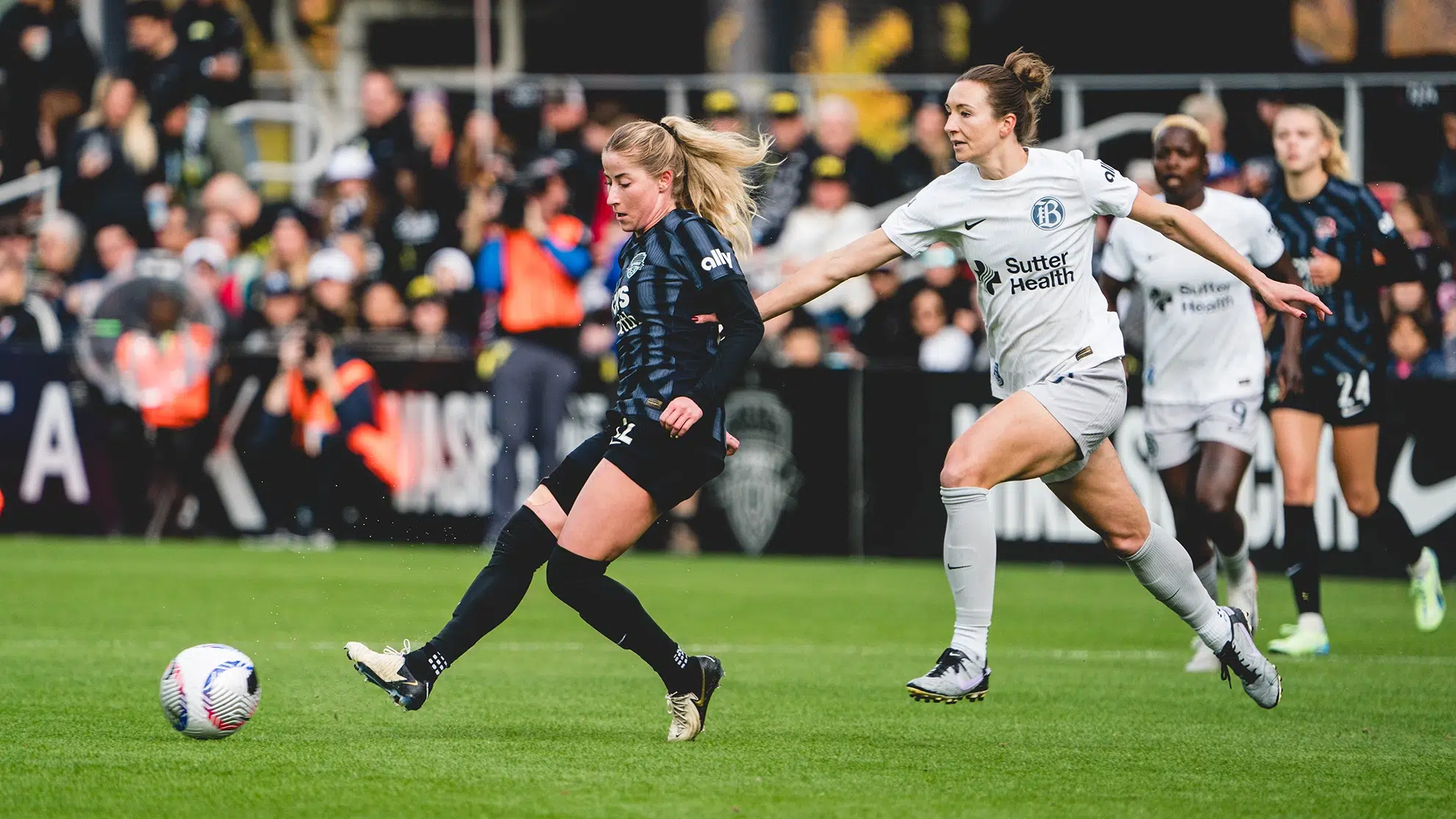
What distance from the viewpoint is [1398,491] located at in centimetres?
1393

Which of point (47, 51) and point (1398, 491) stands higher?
point (47, 51)

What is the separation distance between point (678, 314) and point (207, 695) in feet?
6.71

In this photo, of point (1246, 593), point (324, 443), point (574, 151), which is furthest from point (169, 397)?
point (1246, 593)

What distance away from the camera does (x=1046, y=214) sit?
7.36 m

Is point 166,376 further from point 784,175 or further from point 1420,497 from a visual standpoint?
point 1420,497

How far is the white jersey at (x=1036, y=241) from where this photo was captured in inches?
290

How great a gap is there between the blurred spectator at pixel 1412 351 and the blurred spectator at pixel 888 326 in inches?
140

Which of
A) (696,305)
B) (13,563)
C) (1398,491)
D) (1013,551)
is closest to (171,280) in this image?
(13,563)

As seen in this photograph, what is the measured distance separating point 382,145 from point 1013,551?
692 centimetres

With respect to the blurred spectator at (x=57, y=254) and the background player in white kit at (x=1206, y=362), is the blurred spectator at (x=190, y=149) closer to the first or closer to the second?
the blurred spectator at (x=57, y=254)

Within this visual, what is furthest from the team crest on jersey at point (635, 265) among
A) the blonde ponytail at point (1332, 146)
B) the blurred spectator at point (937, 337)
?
the blurred spectator at point (937, 337)

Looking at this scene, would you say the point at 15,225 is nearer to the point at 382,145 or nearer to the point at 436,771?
the point at 382,145

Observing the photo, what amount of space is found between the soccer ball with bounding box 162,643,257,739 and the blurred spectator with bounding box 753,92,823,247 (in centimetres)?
1016

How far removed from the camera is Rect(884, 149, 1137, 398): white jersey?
24.2 feet
